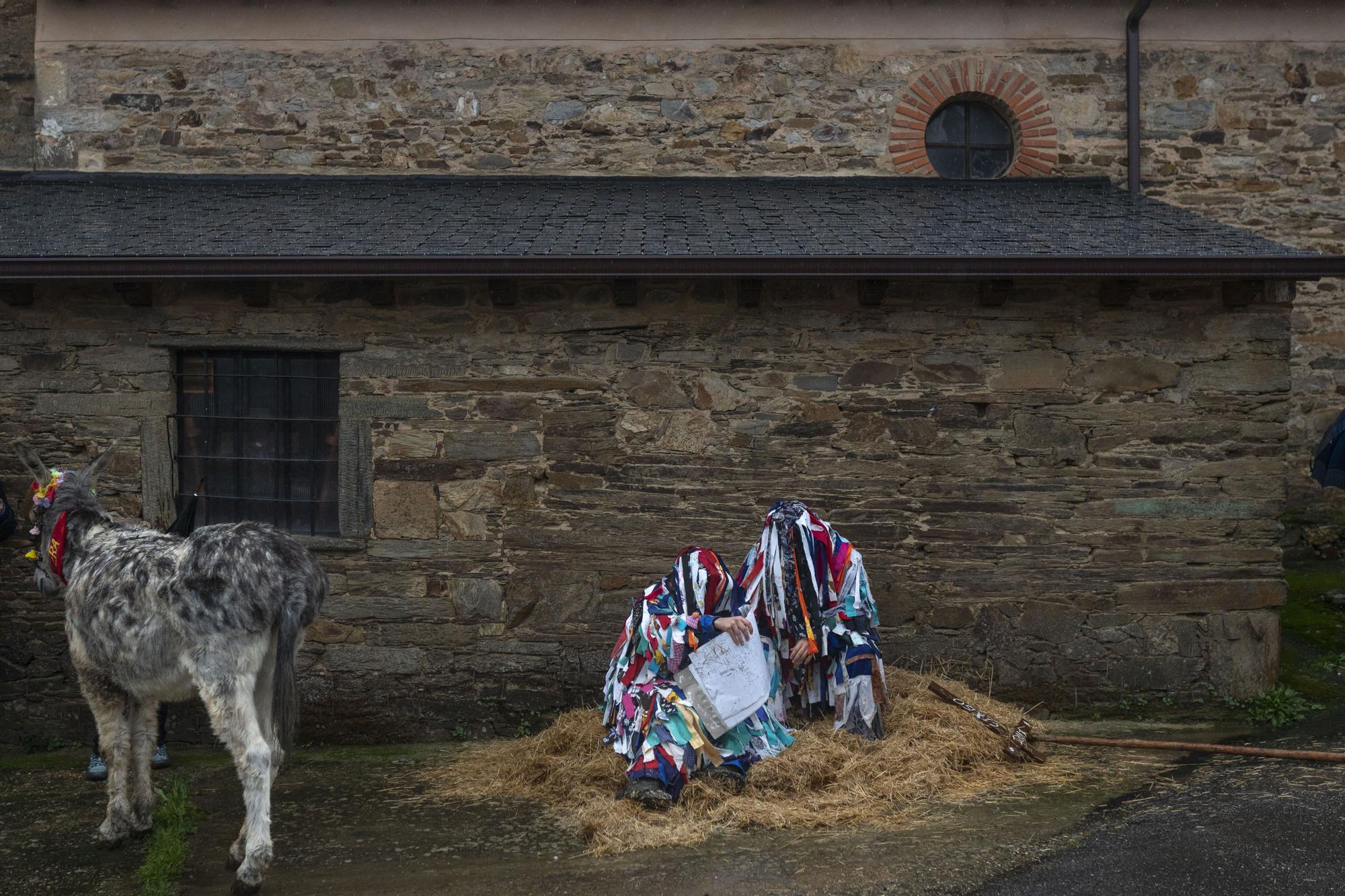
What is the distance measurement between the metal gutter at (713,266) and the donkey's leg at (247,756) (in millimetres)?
2550

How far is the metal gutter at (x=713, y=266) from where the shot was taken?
6.45 meters

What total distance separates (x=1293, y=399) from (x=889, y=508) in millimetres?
4887

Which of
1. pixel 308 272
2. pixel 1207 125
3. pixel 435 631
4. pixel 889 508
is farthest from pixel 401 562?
pixel 1207 125

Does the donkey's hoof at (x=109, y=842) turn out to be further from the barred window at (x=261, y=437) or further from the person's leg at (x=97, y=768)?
the barred window at (x=261, y=437)

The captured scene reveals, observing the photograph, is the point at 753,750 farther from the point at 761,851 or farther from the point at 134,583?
the point at 134,583

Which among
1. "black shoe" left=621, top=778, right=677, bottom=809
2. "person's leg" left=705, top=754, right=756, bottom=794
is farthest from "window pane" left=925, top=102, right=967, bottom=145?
"black shoe" left=621, top=778, right=677, bottom=809

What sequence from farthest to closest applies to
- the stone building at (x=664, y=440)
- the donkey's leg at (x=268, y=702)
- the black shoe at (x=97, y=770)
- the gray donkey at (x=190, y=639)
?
the stone building at (x=664, y=440)
the black shoe at (x=97, y=770)
the donkey's leg at (x=268, y=702)
the gray donkey at (x=190, y=639)

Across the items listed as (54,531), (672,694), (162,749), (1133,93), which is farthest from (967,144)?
(162,749)

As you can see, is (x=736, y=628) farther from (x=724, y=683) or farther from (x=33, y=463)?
(x=33, y=463)

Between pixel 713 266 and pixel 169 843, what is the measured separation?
3.90 m

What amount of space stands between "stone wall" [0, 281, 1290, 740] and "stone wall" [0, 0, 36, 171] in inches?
156

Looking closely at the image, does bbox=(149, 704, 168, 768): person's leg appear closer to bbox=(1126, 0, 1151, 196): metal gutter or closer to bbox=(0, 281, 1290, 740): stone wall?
bbox=(0, 281, 1290, 740): stone wall

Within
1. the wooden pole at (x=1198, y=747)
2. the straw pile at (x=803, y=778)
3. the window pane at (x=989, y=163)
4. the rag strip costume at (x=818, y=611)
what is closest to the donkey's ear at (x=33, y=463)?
the straw pile at (x=803, y=778)

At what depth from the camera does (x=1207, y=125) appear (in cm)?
927
